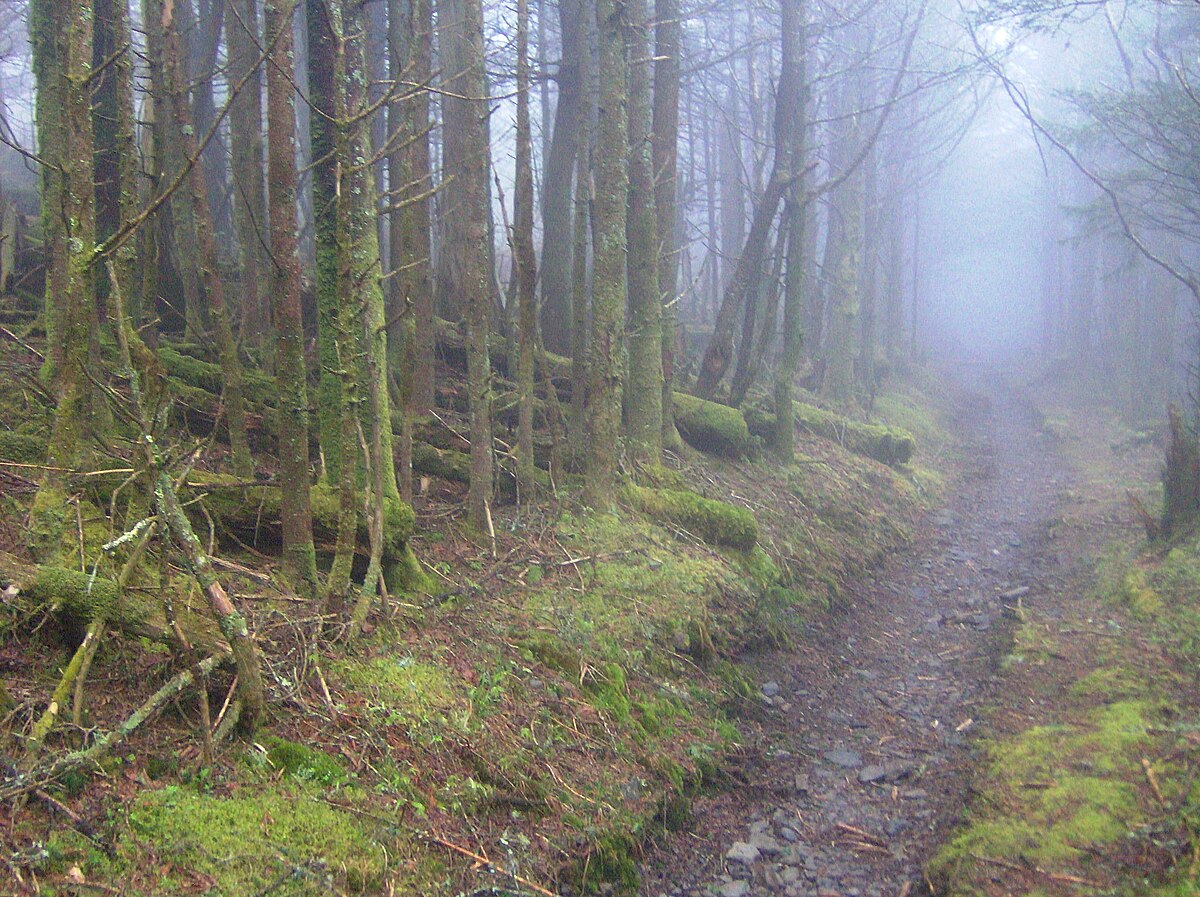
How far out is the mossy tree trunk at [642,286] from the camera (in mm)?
9734

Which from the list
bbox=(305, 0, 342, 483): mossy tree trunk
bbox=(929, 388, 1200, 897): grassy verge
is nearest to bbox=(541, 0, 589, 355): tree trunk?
bbox=(305, 0, 342, 483): mossy tree trunk

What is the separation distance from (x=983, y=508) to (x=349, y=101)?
12.2 m

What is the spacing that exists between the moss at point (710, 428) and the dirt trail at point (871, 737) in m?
2.53

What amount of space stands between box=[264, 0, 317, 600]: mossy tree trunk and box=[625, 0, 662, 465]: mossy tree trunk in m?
4.93

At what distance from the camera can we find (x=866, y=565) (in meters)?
10.5

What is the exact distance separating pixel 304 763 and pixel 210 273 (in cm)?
369

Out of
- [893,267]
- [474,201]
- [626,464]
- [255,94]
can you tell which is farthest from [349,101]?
[893,267]

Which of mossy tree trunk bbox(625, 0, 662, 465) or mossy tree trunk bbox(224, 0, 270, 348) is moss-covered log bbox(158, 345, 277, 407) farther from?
mossy tree trunk bbox(625, 0, 662, 465)

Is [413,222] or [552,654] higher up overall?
[413,222]

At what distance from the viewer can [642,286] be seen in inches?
397

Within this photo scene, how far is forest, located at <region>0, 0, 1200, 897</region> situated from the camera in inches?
144

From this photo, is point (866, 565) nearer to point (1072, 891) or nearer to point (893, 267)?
point (1072, 891)

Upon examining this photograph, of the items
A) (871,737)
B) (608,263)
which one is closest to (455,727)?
(871,737)

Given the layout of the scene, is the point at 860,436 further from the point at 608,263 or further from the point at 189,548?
the point at 189,548
